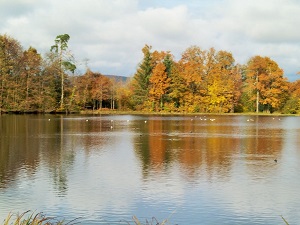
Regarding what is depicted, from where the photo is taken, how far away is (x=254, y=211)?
12680mm

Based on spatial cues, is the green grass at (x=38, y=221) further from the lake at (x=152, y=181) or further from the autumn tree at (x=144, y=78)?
the autumn tree at (x=144, y=78)

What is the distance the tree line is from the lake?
1780 inches

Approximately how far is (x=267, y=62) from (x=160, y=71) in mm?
18351

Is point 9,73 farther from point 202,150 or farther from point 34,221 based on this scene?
point 34,221

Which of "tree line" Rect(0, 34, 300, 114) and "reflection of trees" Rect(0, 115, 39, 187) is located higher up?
"tree line" Rect(0, 34, 300, 114)

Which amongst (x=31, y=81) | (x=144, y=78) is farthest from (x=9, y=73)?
(x=144, y=78)

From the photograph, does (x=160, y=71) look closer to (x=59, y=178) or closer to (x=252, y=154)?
(x=252, y=154)

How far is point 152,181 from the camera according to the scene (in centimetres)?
1659

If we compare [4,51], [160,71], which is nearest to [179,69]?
[160,71]

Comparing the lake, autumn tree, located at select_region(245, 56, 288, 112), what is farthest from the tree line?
the lake

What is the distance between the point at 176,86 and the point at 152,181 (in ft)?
198

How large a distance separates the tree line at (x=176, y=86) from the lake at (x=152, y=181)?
45.2 metres

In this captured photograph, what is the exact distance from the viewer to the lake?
12484mm

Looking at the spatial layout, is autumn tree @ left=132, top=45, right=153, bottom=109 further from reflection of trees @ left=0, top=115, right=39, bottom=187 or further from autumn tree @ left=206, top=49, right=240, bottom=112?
reflection of trees @ left=0, top=115, right=39, bottom=187
